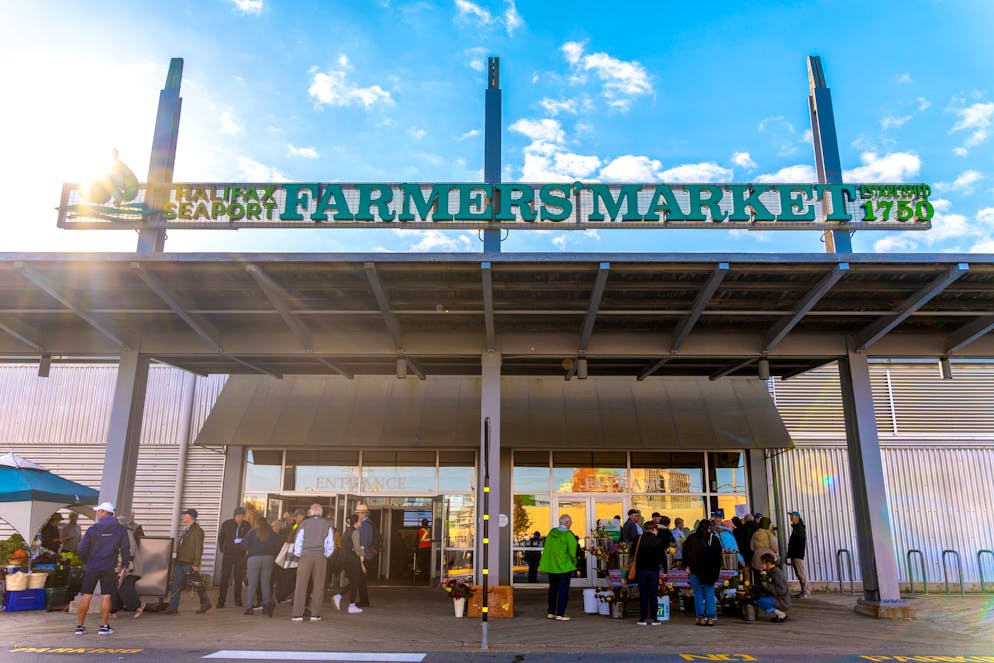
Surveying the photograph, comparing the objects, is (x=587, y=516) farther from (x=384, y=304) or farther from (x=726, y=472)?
(x=384, y=304)

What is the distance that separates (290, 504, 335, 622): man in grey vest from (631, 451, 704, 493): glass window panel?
8275 mm

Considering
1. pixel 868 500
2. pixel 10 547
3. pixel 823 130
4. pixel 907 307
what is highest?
pixel 823 130

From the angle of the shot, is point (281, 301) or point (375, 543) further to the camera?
point (375, 543)

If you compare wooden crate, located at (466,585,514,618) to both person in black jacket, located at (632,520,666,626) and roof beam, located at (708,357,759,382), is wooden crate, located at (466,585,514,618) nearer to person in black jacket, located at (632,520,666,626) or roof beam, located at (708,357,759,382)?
person in black jacket, located at (632,520,666,626)

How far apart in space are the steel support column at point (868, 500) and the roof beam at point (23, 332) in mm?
14381

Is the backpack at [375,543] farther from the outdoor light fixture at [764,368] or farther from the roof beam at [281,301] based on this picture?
the outdoor light fixture at [764,368]

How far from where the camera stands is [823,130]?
13773mm

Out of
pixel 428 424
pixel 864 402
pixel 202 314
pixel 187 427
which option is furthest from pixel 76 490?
pixel 864 402

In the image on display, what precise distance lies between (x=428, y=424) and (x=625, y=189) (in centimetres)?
723

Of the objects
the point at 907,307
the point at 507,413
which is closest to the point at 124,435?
the point at 507,413

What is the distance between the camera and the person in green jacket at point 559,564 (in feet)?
37.3

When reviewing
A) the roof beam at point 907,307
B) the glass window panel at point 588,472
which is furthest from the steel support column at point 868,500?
the glass window panel at point 588,472

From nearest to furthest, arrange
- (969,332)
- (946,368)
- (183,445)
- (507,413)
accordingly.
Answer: (969,332)
(946,368)
(507,413)
(183,445)

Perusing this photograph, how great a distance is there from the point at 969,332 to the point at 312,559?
11.3 metres
